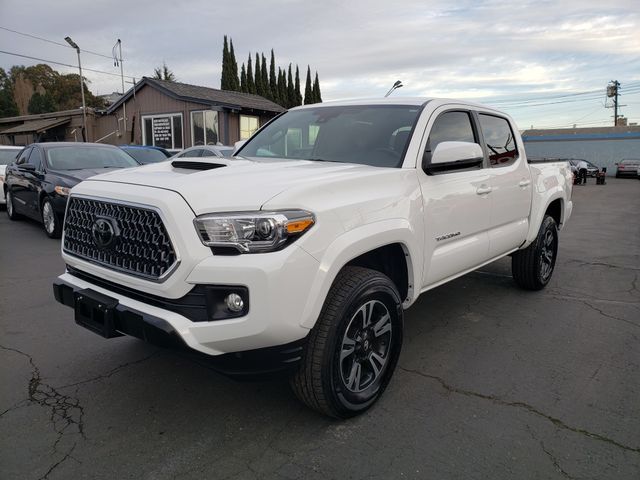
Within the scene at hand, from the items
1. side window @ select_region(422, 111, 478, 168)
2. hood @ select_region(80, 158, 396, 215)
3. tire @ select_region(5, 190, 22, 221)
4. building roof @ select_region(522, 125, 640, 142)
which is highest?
building roof @ select_region(522, 125, 640, 142)

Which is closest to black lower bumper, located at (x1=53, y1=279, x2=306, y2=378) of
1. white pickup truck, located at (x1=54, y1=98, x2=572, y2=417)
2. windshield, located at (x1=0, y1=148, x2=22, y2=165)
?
white pickup truck, located at (x1=54, y1=98, x2=572, y2=417)

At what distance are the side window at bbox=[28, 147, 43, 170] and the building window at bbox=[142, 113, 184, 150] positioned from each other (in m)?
14.9

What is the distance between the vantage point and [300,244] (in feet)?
7.98

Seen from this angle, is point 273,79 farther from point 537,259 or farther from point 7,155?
point 537,259

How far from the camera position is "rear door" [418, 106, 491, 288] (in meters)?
3.45

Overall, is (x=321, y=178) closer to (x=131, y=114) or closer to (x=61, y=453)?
(x=61, y=453)

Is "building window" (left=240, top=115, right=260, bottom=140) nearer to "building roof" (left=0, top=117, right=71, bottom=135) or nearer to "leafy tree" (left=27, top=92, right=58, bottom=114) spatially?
"building roof" (left=0, top=117, right=71, bottom=135)

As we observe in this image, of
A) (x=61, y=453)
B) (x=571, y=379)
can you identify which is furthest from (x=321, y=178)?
(x=571, y=379)

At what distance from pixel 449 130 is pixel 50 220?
7.23 meters

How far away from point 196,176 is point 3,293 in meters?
3.87

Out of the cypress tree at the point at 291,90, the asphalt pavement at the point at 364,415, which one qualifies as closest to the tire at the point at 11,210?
the asphalt pavement at the point at 364,415

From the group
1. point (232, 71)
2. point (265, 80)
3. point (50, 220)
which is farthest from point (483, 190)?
point (265, 80)

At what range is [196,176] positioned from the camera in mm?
2777

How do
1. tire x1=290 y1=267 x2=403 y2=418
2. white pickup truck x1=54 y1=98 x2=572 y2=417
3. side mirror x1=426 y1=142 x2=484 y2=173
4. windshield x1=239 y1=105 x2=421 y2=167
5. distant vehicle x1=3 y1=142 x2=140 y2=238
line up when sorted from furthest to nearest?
distant vehicle x1=3 y1=142 x2=140 y2=238 → windshield x1=239 y1=105 x2=421 y2=167 → side mirror x1=426 y1=142 x2=484 y2=173 → tire x1=290 y1=267 x2=403 y2=418 → white pickup truck x1=54 y1=98 x2=572 y2=417
